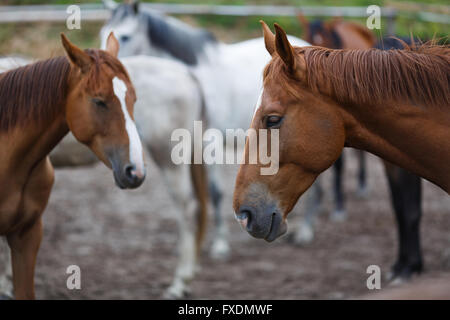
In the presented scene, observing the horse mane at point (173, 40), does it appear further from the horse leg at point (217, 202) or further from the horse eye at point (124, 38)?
the horse leg at point (217, 202)

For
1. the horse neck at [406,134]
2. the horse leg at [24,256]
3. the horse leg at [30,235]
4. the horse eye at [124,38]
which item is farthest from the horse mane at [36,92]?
the horse eye at [124,38]

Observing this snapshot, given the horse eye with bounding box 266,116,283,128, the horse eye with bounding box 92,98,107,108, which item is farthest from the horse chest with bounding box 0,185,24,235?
the horse eye with bounding box 266,116,283,128

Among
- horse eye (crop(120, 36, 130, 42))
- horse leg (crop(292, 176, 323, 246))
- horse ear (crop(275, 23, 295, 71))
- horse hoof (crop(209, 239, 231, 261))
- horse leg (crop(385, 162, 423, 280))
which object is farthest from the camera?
horse leg (crop(292, 176, 323, 246))

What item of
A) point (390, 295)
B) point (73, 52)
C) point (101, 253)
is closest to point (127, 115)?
point (73, 52)

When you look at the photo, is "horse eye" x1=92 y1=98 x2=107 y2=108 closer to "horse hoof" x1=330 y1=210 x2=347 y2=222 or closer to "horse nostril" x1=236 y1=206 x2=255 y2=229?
"horse nostril" x1=236 y1=206 x2=255 y2=229

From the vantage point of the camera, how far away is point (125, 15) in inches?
206

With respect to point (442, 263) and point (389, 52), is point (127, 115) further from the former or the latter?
point (442, 263)

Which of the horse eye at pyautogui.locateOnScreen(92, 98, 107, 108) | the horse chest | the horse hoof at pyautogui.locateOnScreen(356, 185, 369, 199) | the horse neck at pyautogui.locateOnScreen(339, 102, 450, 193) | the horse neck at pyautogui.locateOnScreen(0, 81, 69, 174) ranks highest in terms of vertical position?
the horse hoof at pyautogui.locateOnScreen(356, 185, 369, 199)

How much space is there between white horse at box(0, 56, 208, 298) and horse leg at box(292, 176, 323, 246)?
1.38 metres

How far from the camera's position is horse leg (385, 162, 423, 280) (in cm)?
411

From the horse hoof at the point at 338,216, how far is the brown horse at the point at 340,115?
12.5 ft

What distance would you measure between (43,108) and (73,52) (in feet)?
1.13

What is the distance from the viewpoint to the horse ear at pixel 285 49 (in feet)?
6.90

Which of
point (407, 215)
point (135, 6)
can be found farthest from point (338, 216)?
point (135, 6)
